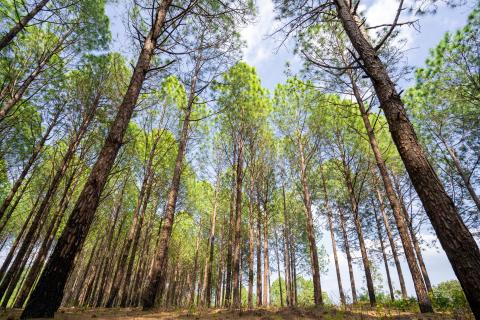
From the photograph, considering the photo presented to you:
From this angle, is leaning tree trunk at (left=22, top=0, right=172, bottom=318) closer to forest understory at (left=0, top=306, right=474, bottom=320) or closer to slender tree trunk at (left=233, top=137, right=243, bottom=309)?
forest understory at (left=0, top=306, right=474, bottom=320)

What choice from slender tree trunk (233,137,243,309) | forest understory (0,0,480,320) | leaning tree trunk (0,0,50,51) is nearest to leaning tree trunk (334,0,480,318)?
forest understory (0,0,480,320)

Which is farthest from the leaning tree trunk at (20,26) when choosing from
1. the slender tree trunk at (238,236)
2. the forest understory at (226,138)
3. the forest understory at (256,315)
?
the slender tree trunk at (238,236)

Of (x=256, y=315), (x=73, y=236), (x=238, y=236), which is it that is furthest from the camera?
(x=238, y=236)

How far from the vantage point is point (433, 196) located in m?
2.88

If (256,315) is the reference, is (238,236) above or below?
above

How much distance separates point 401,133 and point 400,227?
18.8ft

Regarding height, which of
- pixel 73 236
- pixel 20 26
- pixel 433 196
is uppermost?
pixel 20 26

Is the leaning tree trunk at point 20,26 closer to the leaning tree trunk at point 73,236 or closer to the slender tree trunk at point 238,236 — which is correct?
the leaning tree trunk at point 73,236

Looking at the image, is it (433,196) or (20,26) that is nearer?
(433,196)

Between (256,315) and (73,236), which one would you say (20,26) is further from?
(256,315)


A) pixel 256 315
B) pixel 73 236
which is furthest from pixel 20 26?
pixel 256 315

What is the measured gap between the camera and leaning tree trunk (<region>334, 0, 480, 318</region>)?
245 centimetres

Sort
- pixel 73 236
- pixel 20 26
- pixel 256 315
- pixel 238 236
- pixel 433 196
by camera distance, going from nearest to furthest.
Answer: pixel 433 196 < pixel 73 236 < pixel 256 315 < pixel 20 26 < pixel 238 236

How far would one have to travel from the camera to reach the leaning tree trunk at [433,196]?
8.04 ft
